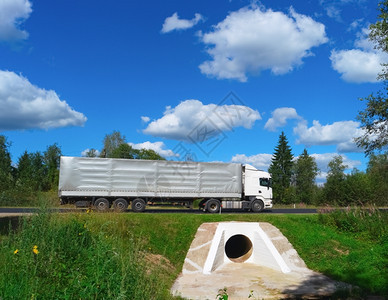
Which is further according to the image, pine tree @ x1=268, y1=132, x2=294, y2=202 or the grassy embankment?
pine tree @ x1=268, y1=132, x2=294, y2=202

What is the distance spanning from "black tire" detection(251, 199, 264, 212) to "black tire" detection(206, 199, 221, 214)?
2855 mm

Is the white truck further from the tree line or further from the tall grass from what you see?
the tall grass

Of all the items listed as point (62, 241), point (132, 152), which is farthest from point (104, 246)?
point (132, 152)

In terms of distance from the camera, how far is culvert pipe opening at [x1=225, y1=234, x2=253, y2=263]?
1797 centimetres

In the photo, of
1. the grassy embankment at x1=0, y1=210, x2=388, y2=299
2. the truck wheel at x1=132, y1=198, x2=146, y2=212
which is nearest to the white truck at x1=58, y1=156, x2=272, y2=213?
the truck wheel at x1=132, y1=198, x2=146, y2=212

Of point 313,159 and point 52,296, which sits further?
point 313,159

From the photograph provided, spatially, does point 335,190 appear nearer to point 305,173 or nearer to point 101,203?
point 305,173

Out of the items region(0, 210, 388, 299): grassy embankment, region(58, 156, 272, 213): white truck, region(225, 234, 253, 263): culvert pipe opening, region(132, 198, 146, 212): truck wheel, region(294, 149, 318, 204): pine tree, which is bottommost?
region(225, 234, 253, 263): culvert pipe opening

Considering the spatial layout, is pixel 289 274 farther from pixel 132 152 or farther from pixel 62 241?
pixel 132 152

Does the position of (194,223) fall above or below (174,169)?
below

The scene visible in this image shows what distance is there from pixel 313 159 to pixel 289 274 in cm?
6300

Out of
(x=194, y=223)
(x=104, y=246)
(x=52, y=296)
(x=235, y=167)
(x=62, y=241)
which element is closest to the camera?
(x=52, y=296)

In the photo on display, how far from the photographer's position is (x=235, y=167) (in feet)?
83.6

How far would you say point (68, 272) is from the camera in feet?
23.2
